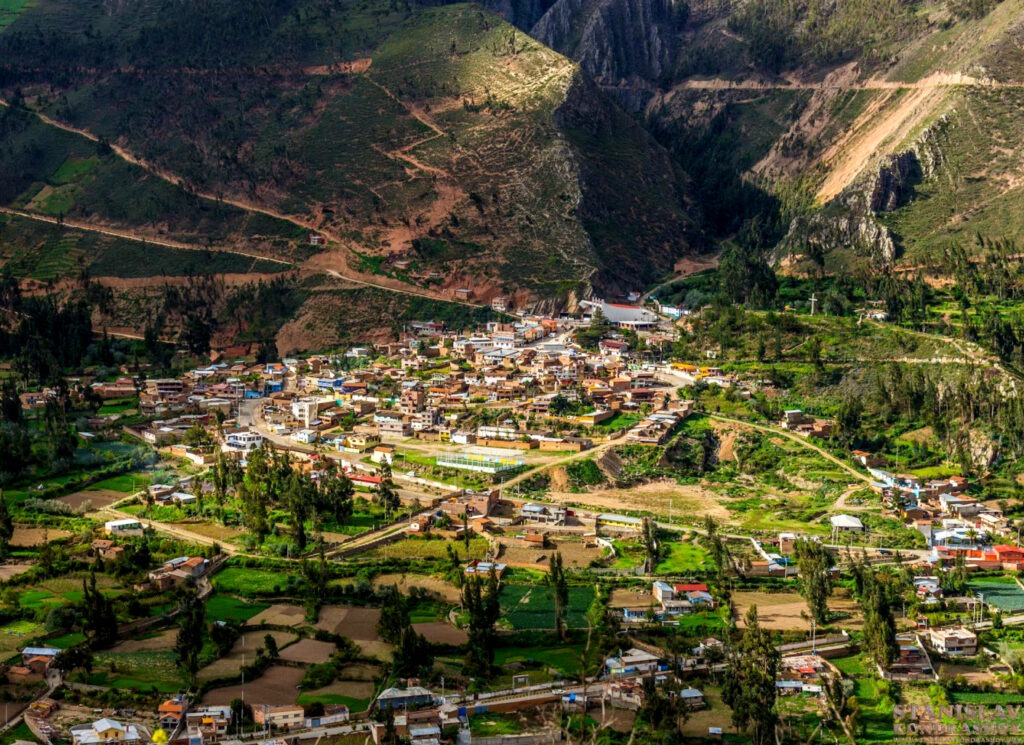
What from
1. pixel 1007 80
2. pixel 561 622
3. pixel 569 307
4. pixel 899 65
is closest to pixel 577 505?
pixel 561 622

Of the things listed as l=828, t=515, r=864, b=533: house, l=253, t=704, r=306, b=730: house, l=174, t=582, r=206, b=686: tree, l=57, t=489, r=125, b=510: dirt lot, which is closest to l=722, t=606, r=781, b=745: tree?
l=253, t=704, r=306, b=730: house

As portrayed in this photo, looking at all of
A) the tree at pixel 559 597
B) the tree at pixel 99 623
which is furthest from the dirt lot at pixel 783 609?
the tree at pixel 99 623

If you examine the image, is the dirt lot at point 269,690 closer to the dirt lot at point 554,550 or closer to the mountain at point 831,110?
the dirt lot at point 554,550

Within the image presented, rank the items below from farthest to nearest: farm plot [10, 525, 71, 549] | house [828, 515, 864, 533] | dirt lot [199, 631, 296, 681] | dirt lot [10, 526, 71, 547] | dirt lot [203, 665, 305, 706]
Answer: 1. house [828, 515, 864, 533]
2. dirt lot [10, 526, 71, 547]
3. farm plot [10, 525, 71, 549]
4. dirt lot [199, 631, 296, 681]
5. dirt lot [203, 665, 305, 706]

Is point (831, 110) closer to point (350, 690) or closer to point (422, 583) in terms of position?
point (422, 583)

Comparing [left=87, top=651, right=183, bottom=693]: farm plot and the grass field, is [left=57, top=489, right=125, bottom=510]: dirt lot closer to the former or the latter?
the grass field

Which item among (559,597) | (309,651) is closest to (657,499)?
(559,597)
